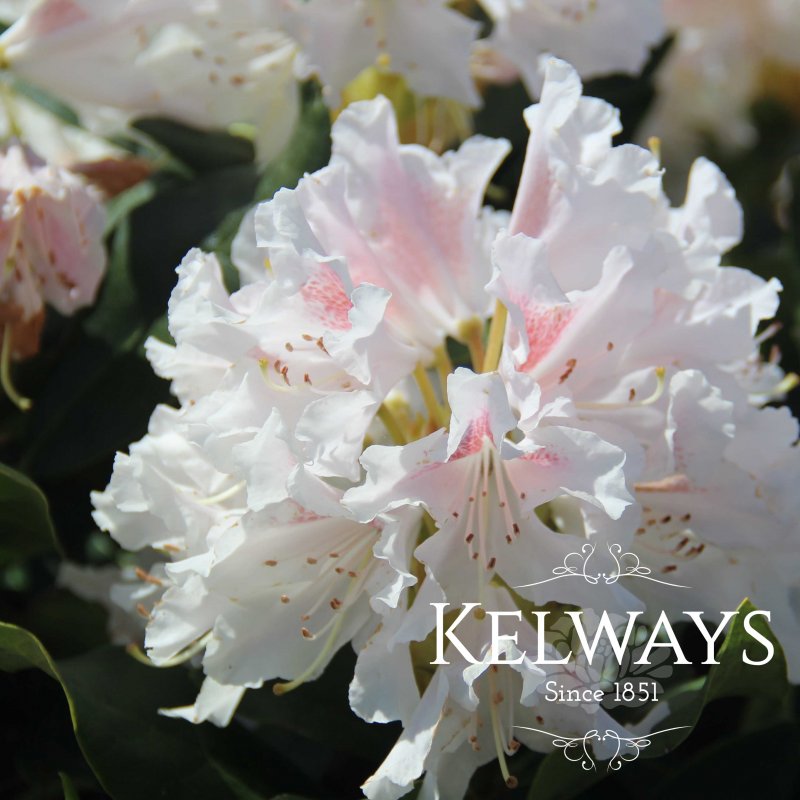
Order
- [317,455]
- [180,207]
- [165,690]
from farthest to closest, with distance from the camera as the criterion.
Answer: [180,207], [165,690], [317,455]

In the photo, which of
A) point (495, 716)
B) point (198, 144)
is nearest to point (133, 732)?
point (495, 716)

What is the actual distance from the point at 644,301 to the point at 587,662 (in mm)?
185

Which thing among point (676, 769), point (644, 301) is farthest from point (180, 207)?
point (676, 769)

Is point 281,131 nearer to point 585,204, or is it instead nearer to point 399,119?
point 399,119

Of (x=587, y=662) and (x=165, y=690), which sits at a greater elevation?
(x=587, y=662)

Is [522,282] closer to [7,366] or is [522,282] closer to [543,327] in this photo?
[543,327]

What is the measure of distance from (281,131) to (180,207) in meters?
0.11

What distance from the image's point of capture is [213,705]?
676 millimetres

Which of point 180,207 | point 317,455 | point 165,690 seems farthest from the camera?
point 180,207

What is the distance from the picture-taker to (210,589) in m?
0.64

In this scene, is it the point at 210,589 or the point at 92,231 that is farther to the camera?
the point at 92,231

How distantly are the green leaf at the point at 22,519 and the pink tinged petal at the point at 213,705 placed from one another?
0.14m

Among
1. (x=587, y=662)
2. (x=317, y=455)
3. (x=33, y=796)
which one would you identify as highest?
(x=317, y=455)

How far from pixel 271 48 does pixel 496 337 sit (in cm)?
40
